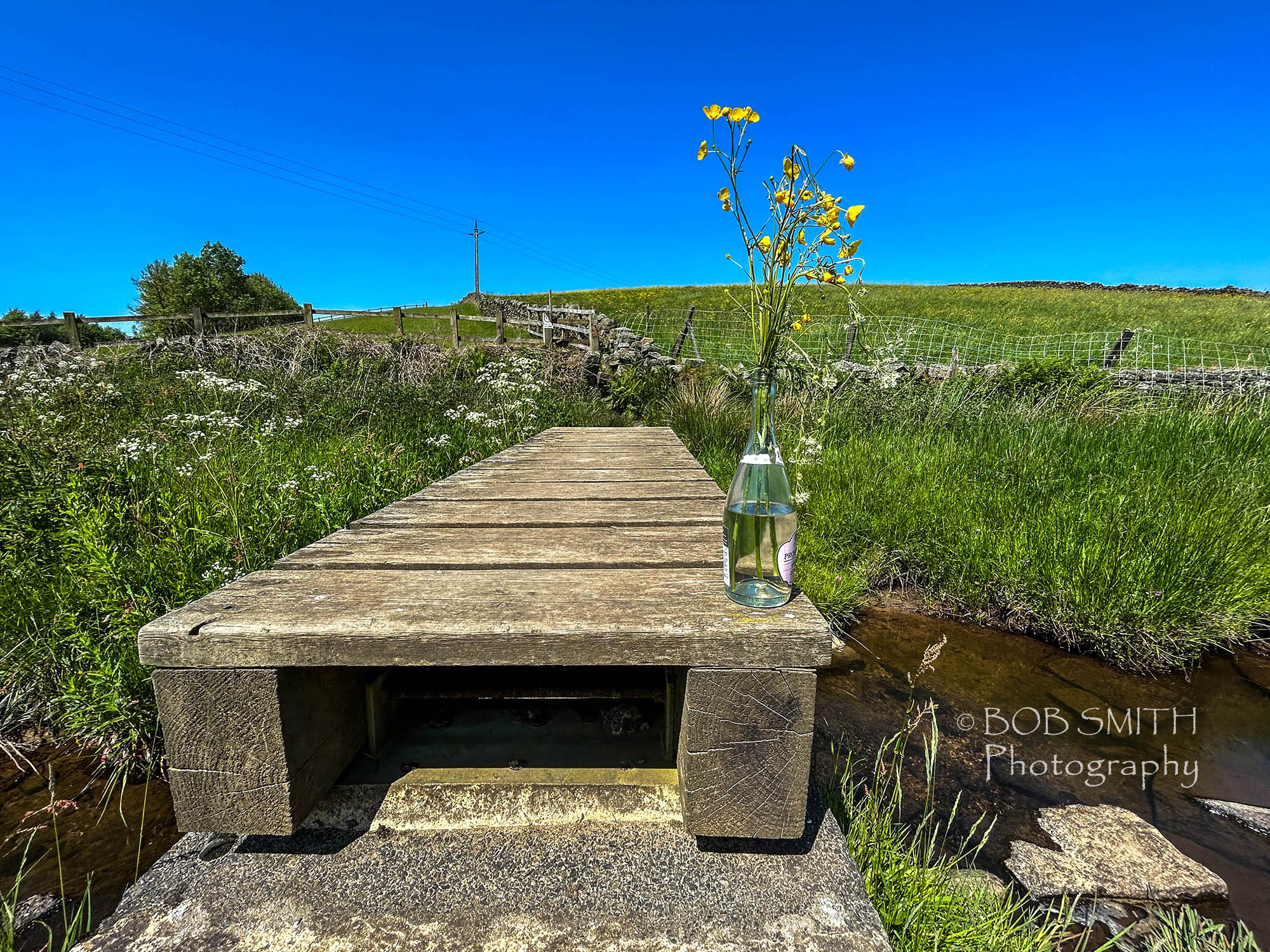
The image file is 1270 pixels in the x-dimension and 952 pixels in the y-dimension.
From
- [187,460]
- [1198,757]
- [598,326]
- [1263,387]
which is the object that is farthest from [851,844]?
[598,326]

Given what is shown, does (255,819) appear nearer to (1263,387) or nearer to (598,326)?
(1263,387)

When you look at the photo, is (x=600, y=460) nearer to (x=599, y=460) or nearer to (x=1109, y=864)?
(x=599, y=460)

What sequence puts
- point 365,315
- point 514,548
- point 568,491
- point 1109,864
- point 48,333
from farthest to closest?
point 48,333
point 365,315
point 568,491
point 1109,864
point 514,548

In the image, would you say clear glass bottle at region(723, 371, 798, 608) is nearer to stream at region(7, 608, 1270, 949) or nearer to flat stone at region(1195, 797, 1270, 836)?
stream at region(7, 608, 1270, 949)

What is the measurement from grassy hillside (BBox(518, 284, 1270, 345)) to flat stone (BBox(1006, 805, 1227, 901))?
14.8m

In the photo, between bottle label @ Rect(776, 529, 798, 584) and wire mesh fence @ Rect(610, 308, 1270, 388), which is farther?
wire mesh fence @ Rect(610, 308, 1270, 388)

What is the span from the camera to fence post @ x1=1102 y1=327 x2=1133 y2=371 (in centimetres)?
896

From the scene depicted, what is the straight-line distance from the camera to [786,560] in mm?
979

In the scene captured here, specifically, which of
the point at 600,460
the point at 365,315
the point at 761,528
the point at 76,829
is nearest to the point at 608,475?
the point at 600,460

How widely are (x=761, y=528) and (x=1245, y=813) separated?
2.33 m

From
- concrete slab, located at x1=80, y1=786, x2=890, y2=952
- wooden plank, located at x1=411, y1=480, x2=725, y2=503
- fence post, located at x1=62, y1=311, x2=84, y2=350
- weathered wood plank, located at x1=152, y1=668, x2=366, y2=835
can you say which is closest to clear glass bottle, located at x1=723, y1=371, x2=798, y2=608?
concrete slab, located at x1=80, y1=786, x2=890, y2=952

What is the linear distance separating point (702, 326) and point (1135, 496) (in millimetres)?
14014

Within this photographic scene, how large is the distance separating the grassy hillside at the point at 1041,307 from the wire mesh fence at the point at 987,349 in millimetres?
1180

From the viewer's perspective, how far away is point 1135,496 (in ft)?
11.7
